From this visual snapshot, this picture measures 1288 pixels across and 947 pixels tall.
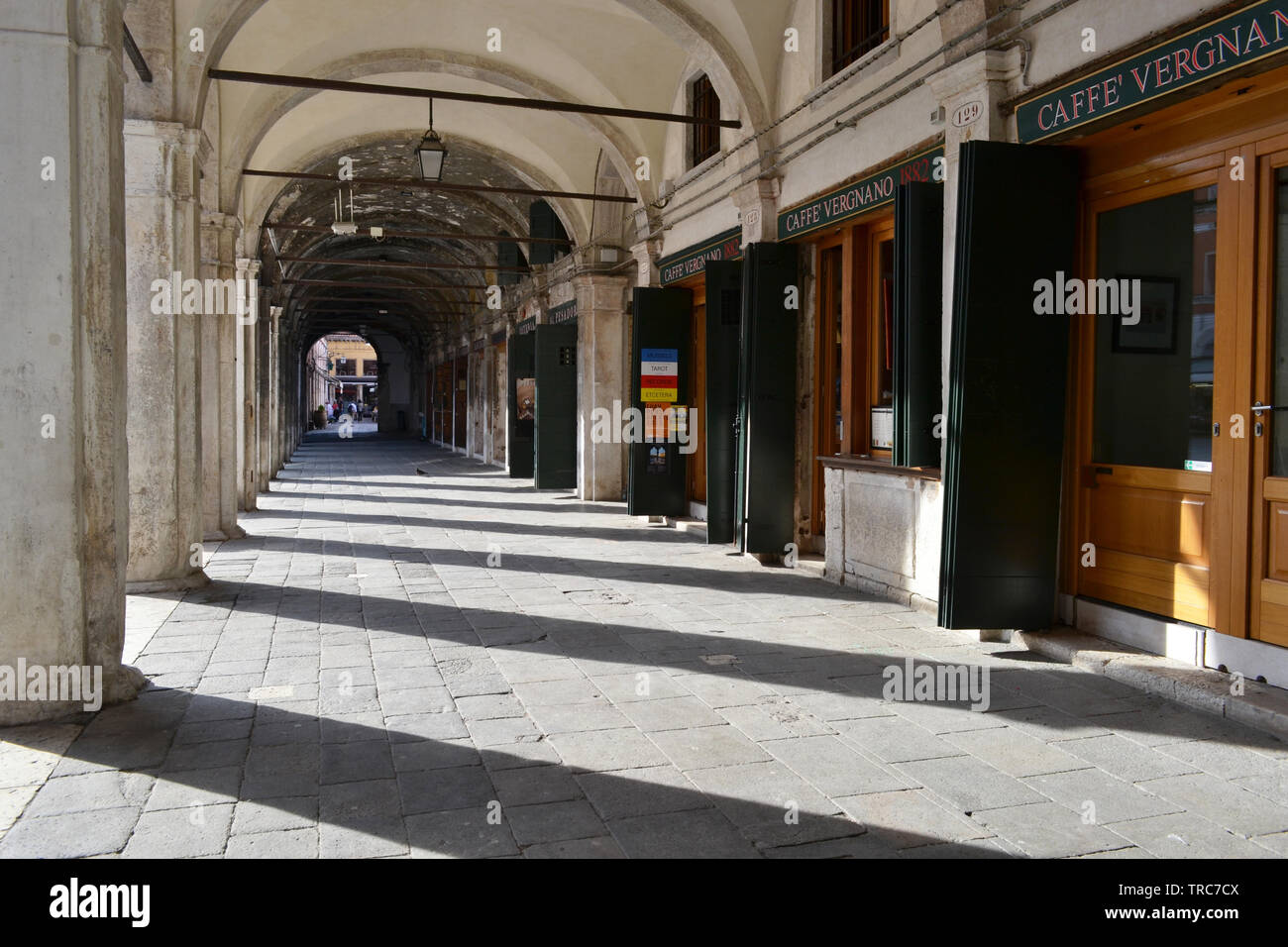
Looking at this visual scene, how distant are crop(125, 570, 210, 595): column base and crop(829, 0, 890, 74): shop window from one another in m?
6.67

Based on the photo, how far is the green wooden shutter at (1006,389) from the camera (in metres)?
5.67

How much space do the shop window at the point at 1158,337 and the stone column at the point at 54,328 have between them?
5.37m

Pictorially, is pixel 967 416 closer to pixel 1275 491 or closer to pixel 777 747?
pixel 1275 491

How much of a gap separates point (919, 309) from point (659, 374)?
575cm

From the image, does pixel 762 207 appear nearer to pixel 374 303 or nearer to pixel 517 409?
pixel 517 409

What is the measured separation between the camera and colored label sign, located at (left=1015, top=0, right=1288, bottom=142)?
4250mm

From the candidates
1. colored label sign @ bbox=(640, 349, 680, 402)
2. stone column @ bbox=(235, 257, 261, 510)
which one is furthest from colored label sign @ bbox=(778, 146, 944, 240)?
stone column @ bbox=(235, 257, 261, 510)

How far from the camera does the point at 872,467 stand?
7.57 m

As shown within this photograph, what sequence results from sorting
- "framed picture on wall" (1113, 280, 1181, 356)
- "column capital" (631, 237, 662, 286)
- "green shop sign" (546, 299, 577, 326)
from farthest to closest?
1. "green shop sign" (546, 299, 577, 326)
2. "column capital" (631, 237, 662, 286)
3. "framed picture on wall" (1113, 280, 1181, 356)

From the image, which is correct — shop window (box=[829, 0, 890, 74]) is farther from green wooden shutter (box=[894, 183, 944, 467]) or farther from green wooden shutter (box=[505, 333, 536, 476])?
green wooden shutter (box=[505, 333, 536, 476])

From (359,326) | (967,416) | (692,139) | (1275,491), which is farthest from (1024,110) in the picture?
(359,326)

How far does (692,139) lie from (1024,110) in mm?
6550

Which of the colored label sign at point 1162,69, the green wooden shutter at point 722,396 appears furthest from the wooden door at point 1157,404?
the green wooden shutter at point 722,396
